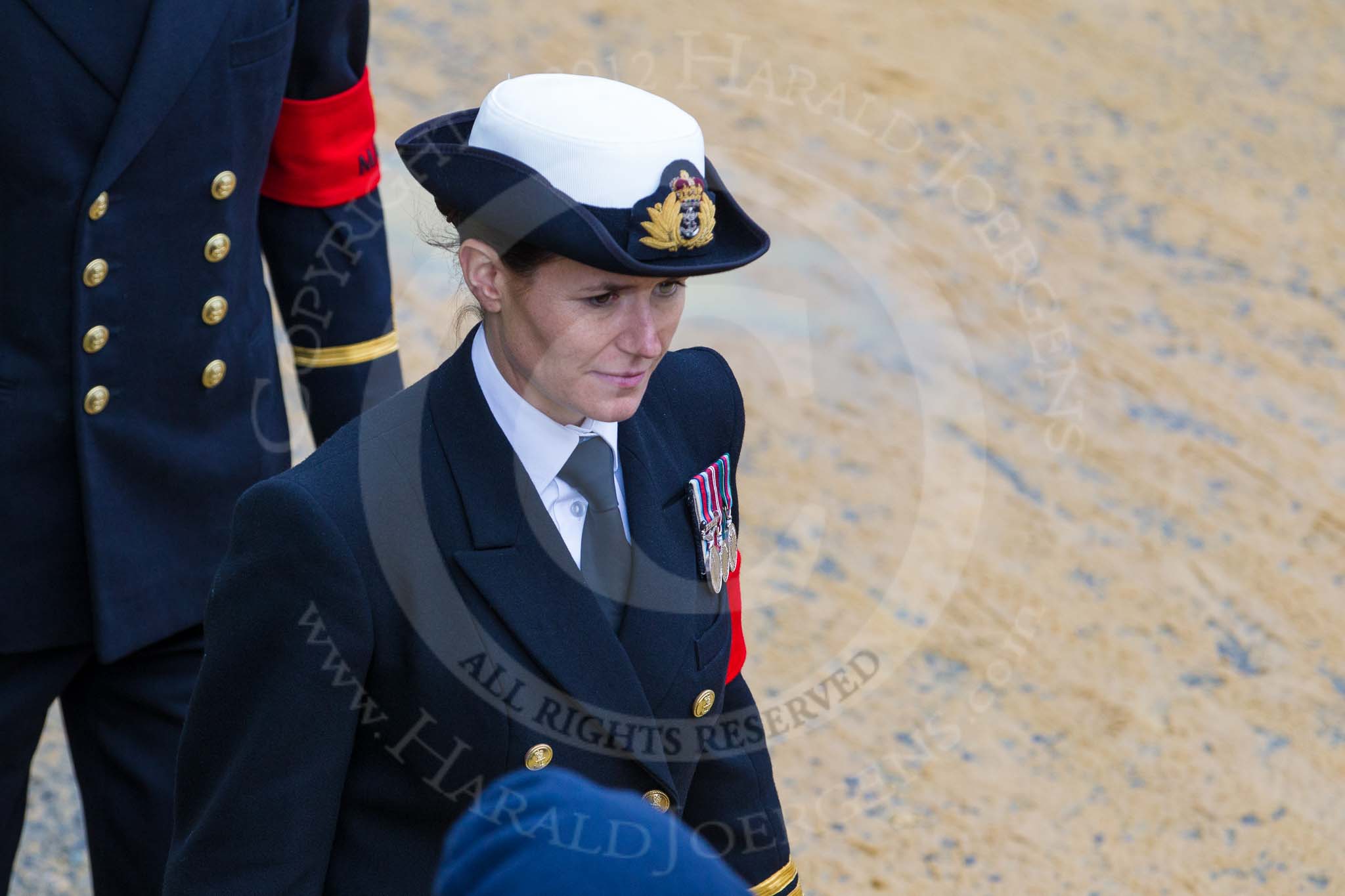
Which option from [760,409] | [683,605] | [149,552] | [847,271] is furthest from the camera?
[847,271]

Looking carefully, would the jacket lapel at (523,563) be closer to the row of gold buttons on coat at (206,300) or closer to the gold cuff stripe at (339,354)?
the row of gold buttons on coat at (206,300)

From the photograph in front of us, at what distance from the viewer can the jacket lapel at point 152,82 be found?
2318 millimetres

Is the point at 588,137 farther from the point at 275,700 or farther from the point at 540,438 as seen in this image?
the point at 275,700

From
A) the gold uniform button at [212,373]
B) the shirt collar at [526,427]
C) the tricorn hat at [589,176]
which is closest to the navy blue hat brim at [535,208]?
the tricorn hat at [589,176]

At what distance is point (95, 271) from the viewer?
2365mm

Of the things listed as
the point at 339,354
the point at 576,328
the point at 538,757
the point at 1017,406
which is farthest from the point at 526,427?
the point at 1017,406

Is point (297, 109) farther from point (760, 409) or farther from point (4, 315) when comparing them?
point (760, 409)

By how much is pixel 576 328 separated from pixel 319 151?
1002 millimetres

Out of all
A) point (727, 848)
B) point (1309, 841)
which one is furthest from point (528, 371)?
point (1309, 841)

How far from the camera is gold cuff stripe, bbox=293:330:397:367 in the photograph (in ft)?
9.14

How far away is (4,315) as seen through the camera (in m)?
2.38

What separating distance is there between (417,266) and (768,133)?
240 centimetres

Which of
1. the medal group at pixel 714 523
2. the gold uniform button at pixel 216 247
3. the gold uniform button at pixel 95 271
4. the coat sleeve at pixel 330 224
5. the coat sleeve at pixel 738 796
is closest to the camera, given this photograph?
the medal group at pixel 714 523

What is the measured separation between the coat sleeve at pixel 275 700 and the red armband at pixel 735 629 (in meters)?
0.60
